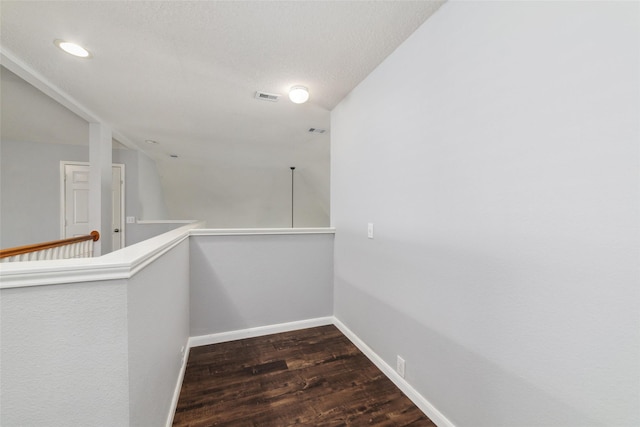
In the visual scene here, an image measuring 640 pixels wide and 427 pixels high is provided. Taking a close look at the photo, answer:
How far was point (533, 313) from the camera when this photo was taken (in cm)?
100

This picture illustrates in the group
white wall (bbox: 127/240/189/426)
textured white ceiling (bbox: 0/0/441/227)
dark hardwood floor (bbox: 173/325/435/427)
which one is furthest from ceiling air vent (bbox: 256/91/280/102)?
dark hardwood floor (bbox: 173/325/435/427)

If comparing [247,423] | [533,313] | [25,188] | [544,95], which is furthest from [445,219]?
[25,188]

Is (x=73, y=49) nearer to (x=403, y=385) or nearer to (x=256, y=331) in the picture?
(x=256, y=331)

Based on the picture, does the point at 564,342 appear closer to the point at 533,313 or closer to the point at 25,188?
the point at 533,313

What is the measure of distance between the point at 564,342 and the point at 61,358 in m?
1.64

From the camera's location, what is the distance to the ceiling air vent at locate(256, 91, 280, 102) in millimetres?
2357

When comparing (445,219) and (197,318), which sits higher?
(445,219)

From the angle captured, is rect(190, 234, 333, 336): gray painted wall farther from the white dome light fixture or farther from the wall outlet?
the white dome light fixture

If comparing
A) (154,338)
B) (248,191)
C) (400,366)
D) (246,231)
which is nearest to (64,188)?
(248,191)

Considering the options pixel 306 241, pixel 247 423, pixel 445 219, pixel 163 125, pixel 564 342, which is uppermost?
pixel 163 125

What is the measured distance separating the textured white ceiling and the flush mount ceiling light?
1.9 inches

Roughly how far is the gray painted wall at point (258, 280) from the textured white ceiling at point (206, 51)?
1359 mm

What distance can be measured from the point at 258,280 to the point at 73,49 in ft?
7.22

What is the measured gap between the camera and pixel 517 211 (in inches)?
41.0
